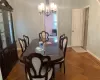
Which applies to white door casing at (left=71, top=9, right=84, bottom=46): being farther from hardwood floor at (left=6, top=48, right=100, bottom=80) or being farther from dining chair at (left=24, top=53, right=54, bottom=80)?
dining chair at (left=24, top=53, right=54, bottom=80)

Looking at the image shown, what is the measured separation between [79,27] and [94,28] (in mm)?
1668

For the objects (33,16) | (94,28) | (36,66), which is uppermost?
(33,16)

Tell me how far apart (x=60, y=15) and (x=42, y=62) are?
4.43 m

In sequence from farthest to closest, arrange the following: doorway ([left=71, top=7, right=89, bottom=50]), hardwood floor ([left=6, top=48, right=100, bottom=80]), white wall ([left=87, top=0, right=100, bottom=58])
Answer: doorway ([left=71, top=7, right=89, bottom=50]) < white wall ([left=87, top=0, right=100, bottom=58]) < hardwood floor ([left=6, top=48, right=100, bottom=80])

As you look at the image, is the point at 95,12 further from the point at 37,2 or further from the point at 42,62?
the point at 42,62

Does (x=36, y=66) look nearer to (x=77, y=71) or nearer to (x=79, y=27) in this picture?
(x=77, y=71)

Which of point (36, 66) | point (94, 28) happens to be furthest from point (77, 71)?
point (94, 28)

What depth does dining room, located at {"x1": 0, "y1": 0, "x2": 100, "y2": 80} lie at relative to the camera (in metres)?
2.51

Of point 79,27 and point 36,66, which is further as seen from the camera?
point 79,27

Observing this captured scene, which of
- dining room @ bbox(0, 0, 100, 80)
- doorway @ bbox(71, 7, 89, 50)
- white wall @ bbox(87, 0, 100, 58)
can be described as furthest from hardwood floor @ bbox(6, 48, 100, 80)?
doorway @ bbox(71, 7, 89, 50)

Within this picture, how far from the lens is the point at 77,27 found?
20.8 ft

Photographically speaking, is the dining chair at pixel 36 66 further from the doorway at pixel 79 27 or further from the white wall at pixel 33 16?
the doorway at pixel 79 27

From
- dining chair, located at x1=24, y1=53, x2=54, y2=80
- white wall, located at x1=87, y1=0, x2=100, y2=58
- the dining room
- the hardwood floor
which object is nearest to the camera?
dining chair, located at x1=24, y1=53, x2=54, y2=80

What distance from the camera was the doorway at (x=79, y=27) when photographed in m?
6.17
